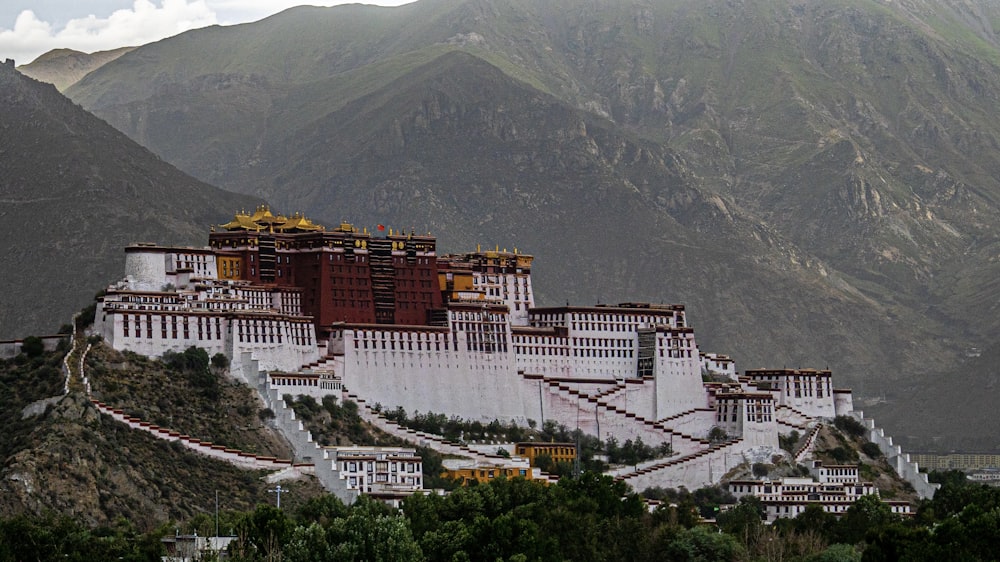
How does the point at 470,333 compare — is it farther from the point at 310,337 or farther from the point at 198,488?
the point at 198,488

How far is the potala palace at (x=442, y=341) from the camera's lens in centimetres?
15625

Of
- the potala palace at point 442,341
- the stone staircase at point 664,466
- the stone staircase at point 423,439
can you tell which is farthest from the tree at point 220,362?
the stone staircase at point 664,466

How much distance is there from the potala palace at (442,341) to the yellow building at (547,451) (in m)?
4.08

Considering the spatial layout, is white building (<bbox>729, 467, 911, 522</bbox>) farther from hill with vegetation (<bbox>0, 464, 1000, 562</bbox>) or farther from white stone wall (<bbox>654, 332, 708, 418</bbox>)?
white stone wall (<bbox>654, 332, 708, 418</bbox>)

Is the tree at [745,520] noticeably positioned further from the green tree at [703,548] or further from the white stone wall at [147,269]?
the white stone wall at [147,269]

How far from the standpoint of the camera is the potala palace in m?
156

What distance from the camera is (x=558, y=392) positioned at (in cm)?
17225

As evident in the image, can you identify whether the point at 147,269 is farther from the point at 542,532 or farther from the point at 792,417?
the point at 792,417

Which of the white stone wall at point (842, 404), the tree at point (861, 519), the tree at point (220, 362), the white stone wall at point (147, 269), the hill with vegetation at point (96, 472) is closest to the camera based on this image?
the hill with vegetation at point (96, 472)

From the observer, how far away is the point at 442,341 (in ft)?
550

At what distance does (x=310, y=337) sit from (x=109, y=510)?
29.0 m

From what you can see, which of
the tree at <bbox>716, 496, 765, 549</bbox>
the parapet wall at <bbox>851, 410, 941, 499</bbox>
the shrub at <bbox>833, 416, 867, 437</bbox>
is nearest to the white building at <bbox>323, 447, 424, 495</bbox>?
the tree at <bbox>716, 496, 765, 549</bbox>

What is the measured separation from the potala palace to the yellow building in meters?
4.08

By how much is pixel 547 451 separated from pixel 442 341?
36.2 feet
